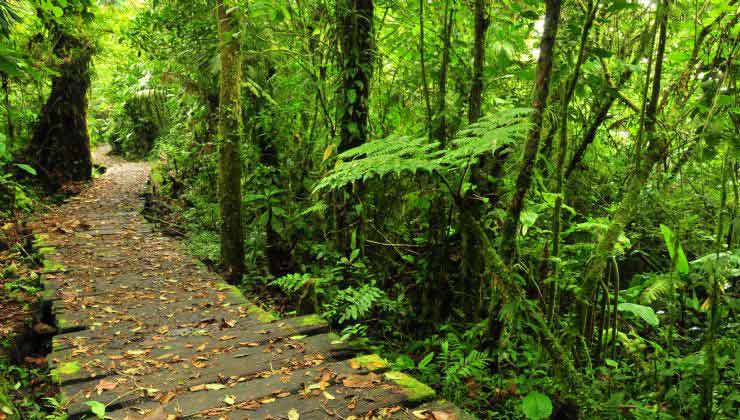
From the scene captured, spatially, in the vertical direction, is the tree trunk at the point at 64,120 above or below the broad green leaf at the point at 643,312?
above

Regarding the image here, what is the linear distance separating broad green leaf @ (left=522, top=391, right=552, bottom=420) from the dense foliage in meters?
0.01

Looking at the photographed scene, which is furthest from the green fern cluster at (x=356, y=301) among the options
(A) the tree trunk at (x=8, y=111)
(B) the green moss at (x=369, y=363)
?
(A) the tree trunk at (x=8, y=111)

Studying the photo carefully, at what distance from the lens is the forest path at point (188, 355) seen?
2.64m

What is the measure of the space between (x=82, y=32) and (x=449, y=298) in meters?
10.4

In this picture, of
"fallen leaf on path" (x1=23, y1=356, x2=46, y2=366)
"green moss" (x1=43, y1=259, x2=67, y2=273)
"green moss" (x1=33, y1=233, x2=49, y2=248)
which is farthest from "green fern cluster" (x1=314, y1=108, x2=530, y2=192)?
"green moss" (x1=33, y1=233, x2=49, y2=248)

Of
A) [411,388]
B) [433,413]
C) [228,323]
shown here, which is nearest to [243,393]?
[411,388]

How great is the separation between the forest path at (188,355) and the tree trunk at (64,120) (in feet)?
19.3

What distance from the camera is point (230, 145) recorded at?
233 inches

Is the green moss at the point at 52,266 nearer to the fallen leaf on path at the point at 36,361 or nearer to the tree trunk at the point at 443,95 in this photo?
the fallen leaf on path at the point at 36,361

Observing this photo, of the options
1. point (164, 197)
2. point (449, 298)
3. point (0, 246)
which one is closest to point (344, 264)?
point (449, 298)

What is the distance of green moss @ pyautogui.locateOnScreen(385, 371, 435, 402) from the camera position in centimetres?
267

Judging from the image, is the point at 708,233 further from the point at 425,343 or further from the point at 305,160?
the point at 305,160

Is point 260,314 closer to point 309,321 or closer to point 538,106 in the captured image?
point 309,321

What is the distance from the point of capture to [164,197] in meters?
11.0
